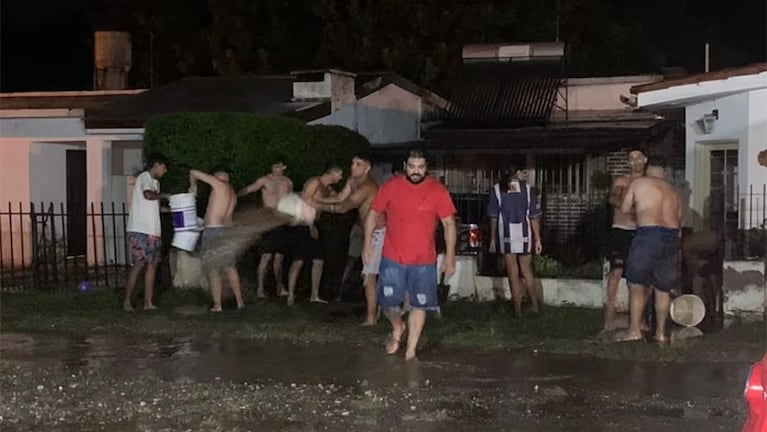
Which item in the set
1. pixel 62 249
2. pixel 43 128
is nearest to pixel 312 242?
pixel 62 249

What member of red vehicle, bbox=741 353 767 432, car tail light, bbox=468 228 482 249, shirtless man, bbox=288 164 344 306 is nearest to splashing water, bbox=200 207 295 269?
shirtless man, bbox=288 164 344 306

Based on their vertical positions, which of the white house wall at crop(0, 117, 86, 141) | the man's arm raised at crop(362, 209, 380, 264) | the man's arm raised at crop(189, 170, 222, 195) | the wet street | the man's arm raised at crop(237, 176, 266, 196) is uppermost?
the white house wall at crop(0, 117, 86, 141)

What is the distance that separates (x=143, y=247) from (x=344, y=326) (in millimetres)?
2512

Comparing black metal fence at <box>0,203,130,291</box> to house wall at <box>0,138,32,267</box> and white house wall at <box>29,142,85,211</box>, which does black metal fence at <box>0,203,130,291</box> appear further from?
Answer: white house wall at <box>29,142,85,211</box>

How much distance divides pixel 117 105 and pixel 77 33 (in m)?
17.5

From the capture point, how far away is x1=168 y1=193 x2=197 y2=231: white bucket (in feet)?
37.2

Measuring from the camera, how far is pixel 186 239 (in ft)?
38.0

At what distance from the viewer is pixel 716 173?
13.1m

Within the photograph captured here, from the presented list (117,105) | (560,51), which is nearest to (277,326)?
(117,105)

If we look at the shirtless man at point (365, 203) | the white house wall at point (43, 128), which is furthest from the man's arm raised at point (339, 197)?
the white house wall at point (43, 128)

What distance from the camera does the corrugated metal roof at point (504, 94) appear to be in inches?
675

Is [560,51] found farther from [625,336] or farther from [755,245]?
[625,336]

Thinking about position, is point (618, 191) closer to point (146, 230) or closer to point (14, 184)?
point (146, 230)

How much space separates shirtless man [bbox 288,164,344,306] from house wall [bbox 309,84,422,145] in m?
3.55
